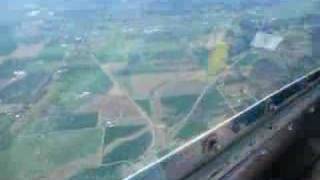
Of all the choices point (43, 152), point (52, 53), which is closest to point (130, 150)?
point (43, 152)

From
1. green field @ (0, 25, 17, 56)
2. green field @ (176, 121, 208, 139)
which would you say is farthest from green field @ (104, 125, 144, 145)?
green field @ (0, 25, 17, 56)

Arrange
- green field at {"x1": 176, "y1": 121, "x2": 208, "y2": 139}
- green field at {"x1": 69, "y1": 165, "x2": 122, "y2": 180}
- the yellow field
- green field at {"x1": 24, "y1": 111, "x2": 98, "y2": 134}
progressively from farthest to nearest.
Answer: the yellow field, green field at {"x1": 24, "y1": 111, "x2": 98, "y2": 134}, green field at {"x1": 176, "y1": 121, "x2": 208, "y2": 139}, green field at {"x1": 69, "y1": 165, "x2": 122, "y2": 180}

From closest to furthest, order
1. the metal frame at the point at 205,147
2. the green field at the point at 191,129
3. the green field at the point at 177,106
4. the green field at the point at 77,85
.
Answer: the metal frame at the point at 205,147
the green field at the point at 191,129
the green field at the point at 177,106
the green field at the point at 77,85

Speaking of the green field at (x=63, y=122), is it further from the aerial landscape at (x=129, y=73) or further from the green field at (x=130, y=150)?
the green field at (x=130, y=150)

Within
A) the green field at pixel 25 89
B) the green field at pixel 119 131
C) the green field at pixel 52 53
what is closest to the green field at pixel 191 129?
the green field at pixel 119 131

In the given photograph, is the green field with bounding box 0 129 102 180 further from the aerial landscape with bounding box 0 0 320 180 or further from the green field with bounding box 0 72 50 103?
the green field with bounding box 0 72 50 103
